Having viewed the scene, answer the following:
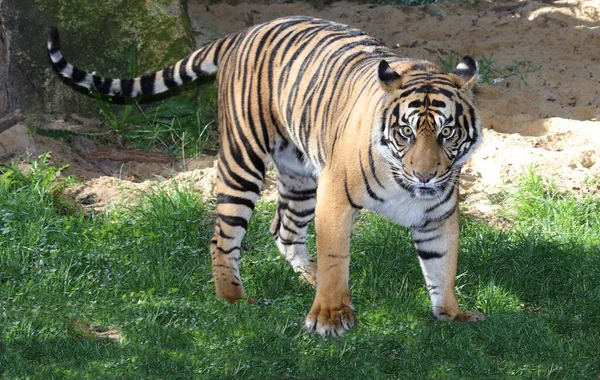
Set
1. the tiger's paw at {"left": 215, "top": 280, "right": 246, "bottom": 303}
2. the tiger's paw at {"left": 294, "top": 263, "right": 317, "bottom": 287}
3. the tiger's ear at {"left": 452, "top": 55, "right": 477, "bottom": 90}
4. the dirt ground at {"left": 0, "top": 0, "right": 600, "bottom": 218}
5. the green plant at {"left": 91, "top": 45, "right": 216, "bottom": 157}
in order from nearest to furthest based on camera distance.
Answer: the tiger's ear at {"left": 452, "top": 55, "right": 477, "bottom": 90} < the tiger's paw at {"left": 215, "top": 280, "right": 246, "bottom": 303} < the tiger's paw at {"left": 294, "top": 263, "right": 317, "bottom": 287} < the dirt ground at {"left": 0, "top": 0, "right": 600, "bottom": 218} < the green plant at {"left": 91, "top": 45, "right": 216, "bottom": 157}

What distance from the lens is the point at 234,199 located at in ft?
17.9

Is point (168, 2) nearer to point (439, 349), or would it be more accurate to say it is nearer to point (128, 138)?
point (128, 138)

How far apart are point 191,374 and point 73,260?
1.50m

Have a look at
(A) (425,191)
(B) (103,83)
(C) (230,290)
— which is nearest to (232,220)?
(C) (230,290)

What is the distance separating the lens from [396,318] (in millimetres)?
4934

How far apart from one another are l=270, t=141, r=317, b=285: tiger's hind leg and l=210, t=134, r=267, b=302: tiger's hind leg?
0.30 m

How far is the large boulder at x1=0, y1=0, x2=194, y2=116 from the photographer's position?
7.36 m

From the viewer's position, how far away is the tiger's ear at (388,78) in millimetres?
4453

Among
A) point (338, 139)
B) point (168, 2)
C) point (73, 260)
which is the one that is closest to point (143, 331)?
point (73, 260)

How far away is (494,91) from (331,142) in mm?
3344

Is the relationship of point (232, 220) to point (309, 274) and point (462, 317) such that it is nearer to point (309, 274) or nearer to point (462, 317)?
point (309, 274)

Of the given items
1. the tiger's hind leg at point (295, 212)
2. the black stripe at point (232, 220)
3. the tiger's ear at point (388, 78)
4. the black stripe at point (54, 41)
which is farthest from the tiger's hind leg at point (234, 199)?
the black stripe at point (54, 41)

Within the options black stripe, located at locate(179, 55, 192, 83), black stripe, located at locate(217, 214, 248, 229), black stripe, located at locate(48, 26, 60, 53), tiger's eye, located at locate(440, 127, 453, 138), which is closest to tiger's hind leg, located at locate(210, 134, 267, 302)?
black stripe, located at locate(217, 214, 248, 229)

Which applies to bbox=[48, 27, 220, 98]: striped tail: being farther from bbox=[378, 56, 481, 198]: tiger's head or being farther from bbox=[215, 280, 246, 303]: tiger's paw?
bbox=[378, 56, 481, 198]: tiger's head
